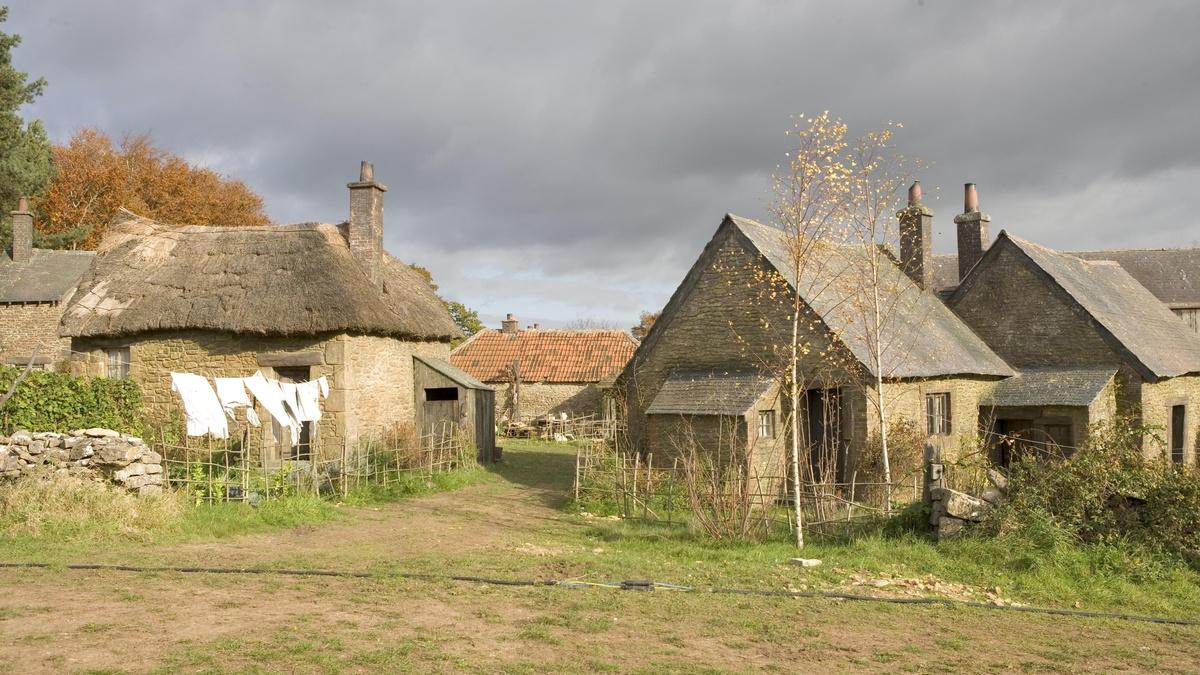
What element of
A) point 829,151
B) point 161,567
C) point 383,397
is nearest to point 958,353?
point 829,151

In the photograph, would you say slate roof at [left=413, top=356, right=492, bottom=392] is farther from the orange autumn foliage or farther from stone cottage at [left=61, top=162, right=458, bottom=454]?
the orange autumn foliage

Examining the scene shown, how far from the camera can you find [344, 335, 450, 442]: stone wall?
19625mm

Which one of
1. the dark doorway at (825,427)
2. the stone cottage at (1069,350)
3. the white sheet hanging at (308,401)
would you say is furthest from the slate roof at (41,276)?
the stone cottage at (1069,350)

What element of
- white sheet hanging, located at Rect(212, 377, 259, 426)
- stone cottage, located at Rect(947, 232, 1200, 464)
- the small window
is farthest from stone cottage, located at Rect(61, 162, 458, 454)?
stone cottage, located at Rect(947, 232, 1200, 464)

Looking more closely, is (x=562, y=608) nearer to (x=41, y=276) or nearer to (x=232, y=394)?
(x=232, y=394)

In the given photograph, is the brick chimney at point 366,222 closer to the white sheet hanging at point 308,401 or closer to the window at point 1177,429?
the white sheet hanging at point 308,401

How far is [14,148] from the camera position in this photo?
2833 cm

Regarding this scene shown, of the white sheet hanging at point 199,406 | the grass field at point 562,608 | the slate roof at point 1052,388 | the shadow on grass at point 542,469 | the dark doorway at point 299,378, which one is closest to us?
the grass field at point 562,608

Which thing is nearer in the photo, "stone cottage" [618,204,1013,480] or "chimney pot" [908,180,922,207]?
"stone cottage" [618,204,1013,480]

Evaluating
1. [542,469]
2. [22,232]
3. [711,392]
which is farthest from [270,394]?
[22,232]

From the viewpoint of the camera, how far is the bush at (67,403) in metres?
14.7

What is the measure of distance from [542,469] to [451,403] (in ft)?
9.51

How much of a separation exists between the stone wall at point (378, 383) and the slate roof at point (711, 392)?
20.5ft

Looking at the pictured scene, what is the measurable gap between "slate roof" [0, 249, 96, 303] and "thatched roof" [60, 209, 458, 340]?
8.88m
